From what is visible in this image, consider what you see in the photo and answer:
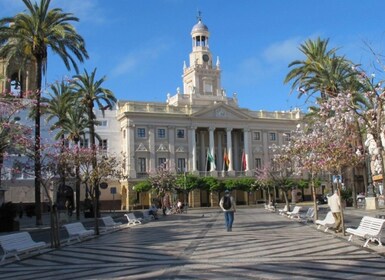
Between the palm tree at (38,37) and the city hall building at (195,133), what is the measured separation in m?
35.9

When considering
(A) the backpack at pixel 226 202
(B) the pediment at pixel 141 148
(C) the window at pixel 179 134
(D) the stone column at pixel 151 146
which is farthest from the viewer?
(C) the window at pixel 179 134

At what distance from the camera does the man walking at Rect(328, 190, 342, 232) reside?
1748 cm

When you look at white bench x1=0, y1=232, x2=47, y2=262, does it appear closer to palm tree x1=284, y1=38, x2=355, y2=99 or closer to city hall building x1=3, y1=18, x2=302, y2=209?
palm tree x1=284, y1=38, x2=355, y2=99

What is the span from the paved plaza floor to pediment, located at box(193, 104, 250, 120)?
56.6 metres

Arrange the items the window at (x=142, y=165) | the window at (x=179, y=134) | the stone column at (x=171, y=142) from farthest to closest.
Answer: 1. the window at (x=179, y=134)
2. the stone column at (x=171, y=142)
3. the window at (x=142, y=165)

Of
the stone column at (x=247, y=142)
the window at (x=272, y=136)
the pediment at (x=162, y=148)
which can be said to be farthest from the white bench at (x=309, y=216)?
the window at (x=272, y=136)

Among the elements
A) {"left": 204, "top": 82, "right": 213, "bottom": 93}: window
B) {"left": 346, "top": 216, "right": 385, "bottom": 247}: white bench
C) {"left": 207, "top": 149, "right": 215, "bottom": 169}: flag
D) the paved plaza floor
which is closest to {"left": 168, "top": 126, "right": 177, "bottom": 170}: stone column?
{"left": 207, "top": 149, "right": 215, "bottom": 169}: flag

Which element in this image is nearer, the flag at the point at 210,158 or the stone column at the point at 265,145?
the flag at the point at 210,158

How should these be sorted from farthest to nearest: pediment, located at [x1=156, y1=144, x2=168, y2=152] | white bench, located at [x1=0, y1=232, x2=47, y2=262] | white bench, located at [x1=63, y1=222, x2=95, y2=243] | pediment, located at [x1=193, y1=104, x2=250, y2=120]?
1. pediment, located at [x1=193, y1=104, x2=250, y2=120]
2. pediment, located at [x1=156, y1=144, x2=168, y2=152]
3. white bench, located at [x1=63, y1=222, x2=95, y2=243]
4. white bench, located at [x1=0, y1=232, x2=47, y2=262]

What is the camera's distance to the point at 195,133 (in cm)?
7431

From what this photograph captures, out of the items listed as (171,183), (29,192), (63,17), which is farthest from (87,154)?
(29,192)

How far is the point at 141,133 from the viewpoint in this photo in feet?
229

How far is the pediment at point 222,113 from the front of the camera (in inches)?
2894

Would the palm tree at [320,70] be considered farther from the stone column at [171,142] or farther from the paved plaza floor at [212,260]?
the stone column at [171,142]
